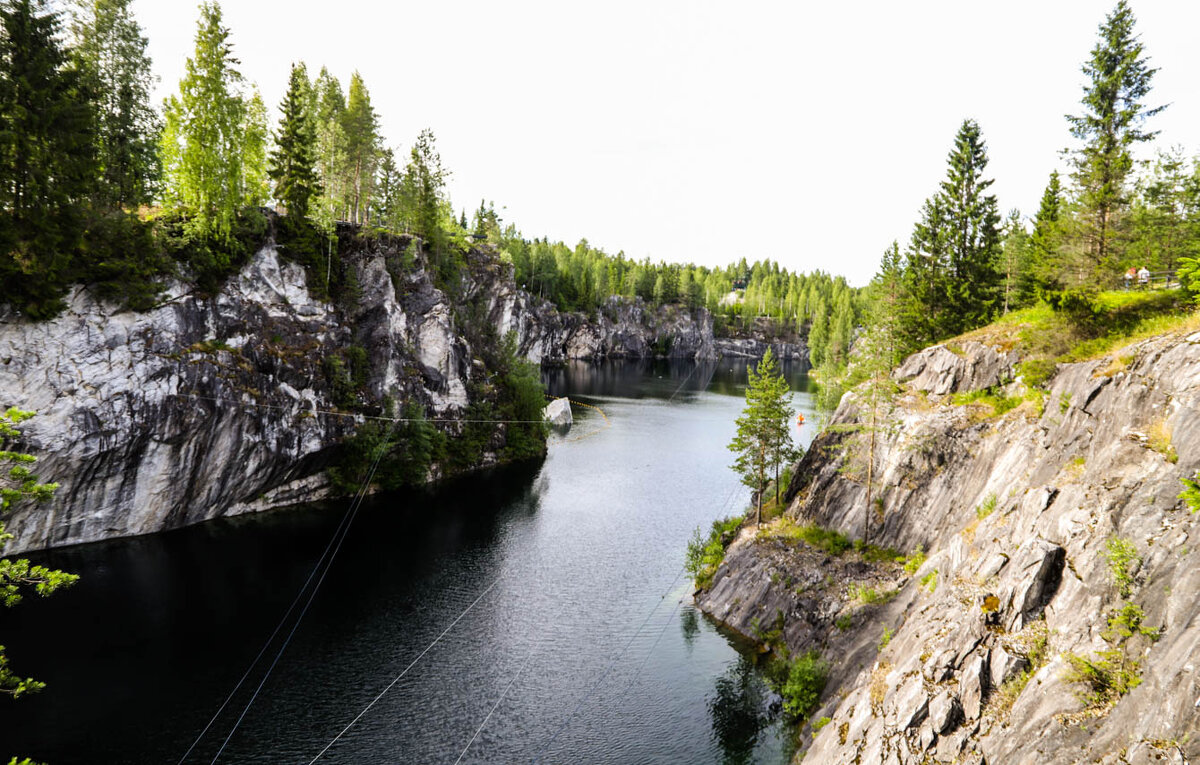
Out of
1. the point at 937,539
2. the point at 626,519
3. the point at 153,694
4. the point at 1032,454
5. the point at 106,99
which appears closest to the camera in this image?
the point at 1032,454

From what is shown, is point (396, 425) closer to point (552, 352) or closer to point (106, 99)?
point (106, 99)

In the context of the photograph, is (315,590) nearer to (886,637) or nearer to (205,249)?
(205,249)

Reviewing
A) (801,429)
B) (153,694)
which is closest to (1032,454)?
(153,694)

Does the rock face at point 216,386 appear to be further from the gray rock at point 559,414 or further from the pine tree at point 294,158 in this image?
the gray rock at point 559,414

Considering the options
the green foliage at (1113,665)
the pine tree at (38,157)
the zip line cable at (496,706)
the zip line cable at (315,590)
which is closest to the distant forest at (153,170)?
the pine tree at (38,157)

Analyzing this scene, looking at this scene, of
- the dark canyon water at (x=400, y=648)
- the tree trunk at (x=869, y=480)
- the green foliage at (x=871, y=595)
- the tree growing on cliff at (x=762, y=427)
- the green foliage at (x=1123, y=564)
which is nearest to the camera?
the green foliage at (x=1123, y=564)

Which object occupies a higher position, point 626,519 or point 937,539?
point 937,539
